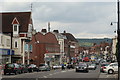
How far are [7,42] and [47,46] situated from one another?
96.7ft

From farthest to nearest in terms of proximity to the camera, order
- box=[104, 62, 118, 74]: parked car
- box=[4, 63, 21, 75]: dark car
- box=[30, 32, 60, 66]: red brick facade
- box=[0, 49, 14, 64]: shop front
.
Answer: box=[30, 32, 60, 66]: red brick facade < box=[0, 49, 14, 64]: shop front < box=[104, 62, 118, 74]: parked car < box=[4, 63, 21, 75]: dark car

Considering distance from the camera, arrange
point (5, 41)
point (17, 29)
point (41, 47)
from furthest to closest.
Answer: point (41, 47) → point (17, 29) → point (5, 41)

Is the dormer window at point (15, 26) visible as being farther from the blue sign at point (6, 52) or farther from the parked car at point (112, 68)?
the parked car at point (112, 68)

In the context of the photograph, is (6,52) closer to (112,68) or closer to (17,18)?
(17,18)

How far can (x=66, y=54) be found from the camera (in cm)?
11375

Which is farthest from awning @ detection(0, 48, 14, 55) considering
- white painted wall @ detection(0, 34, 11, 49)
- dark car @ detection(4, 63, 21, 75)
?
dark car @ detection(4, 63, 21, 75)

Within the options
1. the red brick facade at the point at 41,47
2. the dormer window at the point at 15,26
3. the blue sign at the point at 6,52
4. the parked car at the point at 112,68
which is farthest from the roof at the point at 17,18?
the parked car at the point at 112,68

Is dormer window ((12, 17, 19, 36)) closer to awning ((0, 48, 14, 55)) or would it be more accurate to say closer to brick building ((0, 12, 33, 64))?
brick building ((0, 12, 33, 64))

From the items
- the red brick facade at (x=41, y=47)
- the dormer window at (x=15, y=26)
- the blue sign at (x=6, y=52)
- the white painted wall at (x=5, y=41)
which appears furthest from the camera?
the red brick facade at (x=41, y=47)

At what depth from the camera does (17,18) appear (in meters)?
59.2

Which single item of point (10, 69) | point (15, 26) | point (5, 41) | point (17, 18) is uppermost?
point (17, 18)

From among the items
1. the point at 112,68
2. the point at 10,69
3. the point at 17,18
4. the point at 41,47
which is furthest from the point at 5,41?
the point at 41,47

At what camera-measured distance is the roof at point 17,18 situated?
58.2 metres

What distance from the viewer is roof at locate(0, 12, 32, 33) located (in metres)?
58.2
